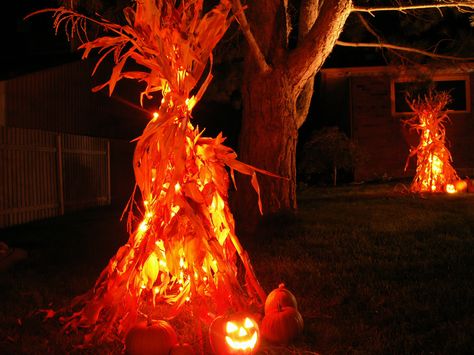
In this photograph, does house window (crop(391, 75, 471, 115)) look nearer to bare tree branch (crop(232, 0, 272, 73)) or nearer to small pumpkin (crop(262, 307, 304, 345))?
bare tree branch (crop(232, 0, 272, 73))

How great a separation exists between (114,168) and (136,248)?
12.2 m

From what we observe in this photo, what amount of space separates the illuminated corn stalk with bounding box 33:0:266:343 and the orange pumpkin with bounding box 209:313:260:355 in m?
0.25

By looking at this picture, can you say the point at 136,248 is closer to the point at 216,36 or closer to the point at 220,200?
the point at 220,200

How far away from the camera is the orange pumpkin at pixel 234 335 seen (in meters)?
3.64

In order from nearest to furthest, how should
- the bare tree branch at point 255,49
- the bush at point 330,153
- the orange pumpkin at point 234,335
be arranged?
the orange pumpkin at point 234,335 → the bare tree branch at point 255,49 → the bush at point 330,153

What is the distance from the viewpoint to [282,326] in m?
3.87

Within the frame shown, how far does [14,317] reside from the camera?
4.68 metres

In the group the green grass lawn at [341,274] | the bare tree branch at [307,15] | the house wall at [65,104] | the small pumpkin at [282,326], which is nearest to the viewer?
the small pumpkin at [282,326]

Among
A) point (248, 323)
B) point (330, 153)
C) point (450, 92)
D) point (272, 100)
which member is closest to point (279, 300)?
point (248, 323)

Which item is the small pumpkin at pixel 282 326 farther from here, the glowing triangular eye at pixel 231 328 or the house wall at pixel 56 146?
the house wall at pixel 56 146

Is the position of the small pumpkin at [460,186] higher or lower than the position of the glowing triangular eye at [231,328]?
higher

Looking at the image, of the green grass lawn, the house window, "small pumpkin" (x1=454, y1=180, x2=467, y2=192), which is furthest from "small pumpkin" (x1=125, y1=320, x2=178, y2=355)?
the house window

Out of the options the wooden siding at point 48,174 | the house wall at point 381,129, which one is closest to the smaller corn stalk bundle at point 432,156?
the house wall at point 381,129

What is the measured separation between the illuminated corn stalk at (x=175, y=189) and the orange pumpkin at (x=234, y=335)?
0.25 meters
